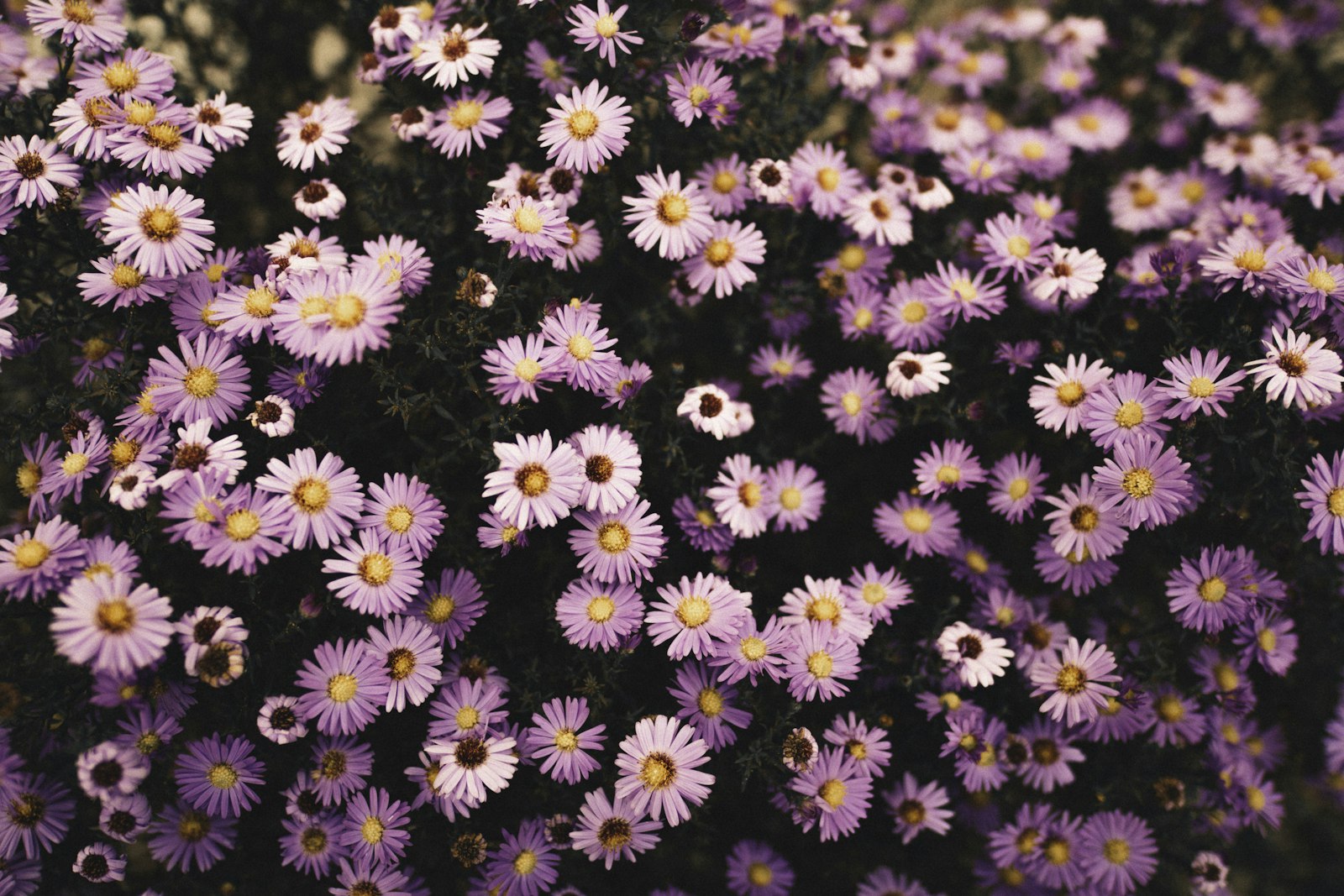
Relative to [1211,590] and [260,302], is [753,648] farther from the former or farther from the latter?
[260,302]

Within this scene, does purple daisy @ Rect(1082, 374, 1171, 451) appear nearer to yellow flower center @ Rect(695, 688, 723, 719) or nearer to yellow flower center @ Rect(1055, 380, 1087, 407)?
yellow flower center @ Rect(1055, 380, 1087, 407)

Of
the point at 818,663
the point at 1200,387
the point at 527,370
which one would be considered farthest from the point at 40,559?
the point at 1200,387

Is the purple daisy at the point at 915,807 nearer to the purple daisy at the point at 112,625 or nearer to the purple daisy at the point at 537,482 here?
the purple daisy at the point at 537,482

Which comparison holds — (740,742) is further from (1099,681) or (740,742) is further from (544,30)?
(544,30)

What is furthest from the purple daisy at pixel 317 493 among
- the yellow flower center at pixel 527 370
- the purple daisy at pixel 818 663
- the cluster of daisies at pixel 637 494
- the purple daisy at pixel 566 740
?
the purple daisy at pixel 818 663

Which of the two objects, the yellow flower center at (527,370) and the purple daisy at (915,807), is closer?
the yellow flower center at (527,370)

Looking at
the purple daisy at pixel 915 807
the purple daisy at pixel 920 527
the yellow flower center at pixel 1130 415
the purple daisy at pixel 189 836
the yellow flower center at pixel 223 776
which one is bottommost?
the purple daisy at pixel 915 807

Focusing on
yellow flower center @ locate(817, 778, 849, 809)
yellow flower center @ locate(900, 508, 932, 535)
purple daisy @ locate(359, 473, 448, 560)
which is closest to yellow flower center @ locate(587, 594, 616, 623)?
purple daisy @ locate(359, 473, 448, 560)

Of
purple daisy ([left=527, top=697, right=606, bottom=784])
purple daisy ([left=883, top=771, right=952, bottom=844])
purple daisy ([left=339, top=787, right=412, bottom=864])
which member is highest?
purple daisy ([left=527, top=697, right=606, bottom=784])
